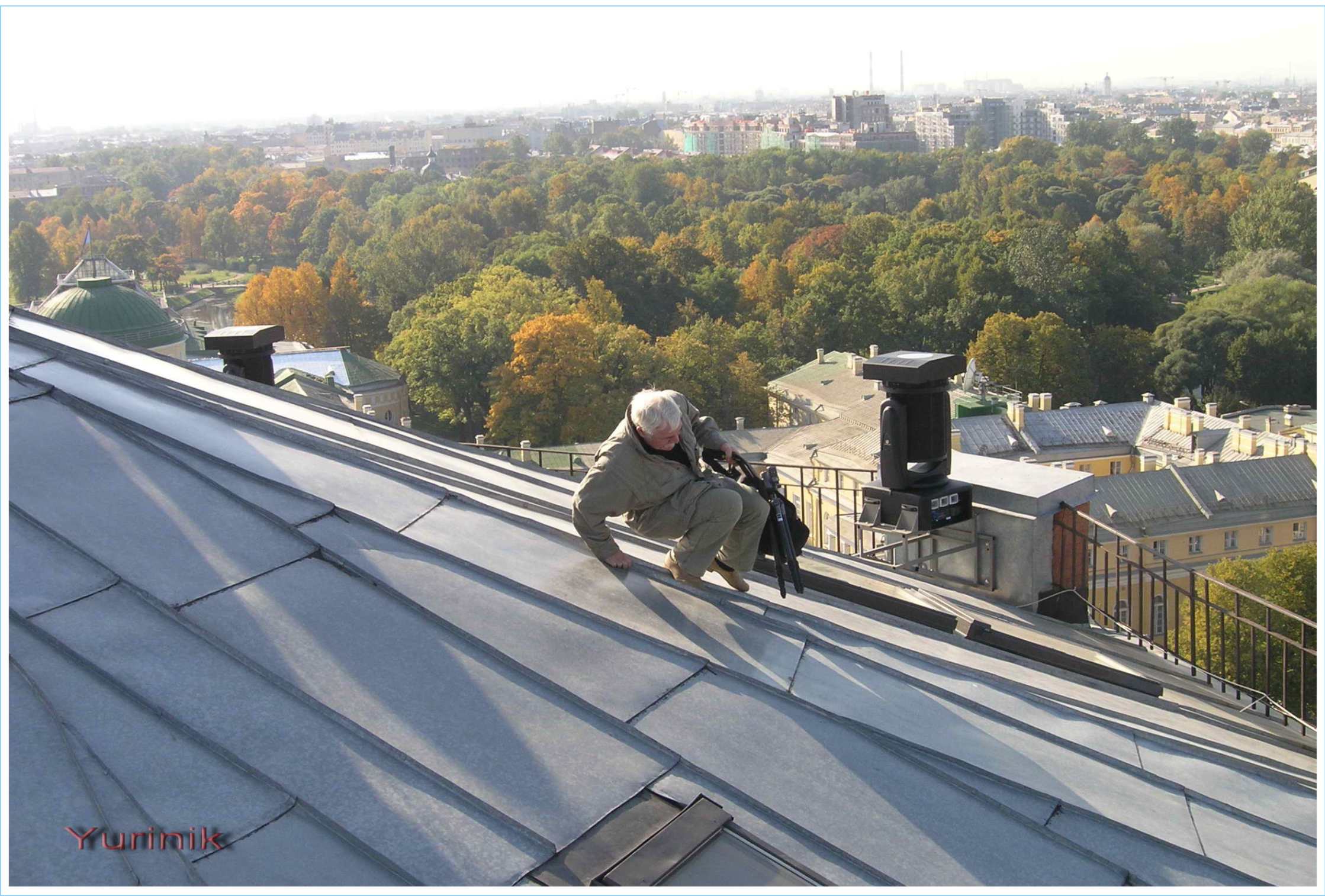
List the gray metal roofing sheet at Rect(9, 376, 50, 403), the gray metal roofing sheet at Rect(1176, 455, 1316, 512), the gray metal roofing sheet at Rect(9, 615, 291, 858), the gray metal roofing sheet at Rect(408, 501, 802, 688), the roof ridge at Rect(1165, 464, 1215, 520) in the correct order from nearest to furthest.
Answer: the gray metal roofing sheet at Rect(9, 615, 291, 858), the gray metal roofing sheet at Rect(408, 501, 802, 688), the gray metal roofing sheet at Rect(9, 376, 50, 403), the roof ridge at Rect(1165, 464, 1215, 520), the gray metal roofing sheet at Rect(1176, 455, 1316, 512)

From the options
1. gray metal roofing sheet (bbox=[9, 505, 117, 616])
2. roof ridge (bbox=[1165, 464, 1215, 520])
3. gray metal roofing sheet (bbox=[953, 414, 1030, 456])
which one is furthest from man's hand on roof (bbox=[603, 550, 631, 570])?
gray metal roofing sheet (bbox=[953, 414, 1030, 456])

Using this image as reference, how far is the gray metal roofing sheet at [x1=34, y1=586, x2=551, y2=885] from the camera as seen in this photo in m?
3.63

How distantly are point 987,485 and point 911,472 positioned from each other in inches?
20.1

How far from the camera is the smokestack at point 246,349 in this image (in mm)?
8812

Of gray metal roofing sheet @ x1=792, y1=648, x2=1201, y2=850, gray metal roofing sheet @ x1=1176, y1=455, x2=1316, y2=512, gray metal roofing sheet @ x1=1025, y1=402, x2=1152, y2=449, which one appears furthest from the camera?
gray metal roofing sheet @ x1=1025, y1=402, x2=1152, y2=449

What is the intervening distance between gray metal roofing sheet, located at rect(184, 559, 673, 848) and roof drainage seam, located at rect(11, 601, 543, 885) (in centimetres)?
3

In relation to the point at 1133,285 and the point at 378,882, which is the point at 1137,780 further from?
the point at 1133,285

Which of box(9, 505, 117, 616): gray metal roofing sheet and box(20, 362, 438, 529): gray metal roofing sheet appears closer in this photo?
box(9, 505, 117, 616): gray metal roofing sheet

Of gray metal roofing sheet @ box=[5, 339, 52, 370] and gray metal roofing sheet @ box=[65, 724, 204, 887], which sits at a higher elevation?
gray metal roofing sheet @ box=[5, 339, 52, 370]

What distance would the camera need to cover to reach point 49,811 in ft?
11.6

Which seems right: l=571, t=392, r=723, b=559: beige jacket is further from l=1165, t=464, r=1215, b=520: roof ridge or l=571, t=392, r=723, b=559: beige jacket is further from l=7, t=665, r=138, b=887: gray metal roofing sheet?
l=1165, t=464, r=1215, b=520: roof ridge

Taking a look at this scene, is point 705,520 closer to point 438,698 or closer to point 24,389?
point 438,698

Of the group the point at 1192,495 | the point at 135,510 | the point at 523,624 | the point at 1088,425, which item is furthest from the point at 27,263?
the point at 523,624

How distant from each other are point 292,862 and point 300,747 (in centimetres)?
47
